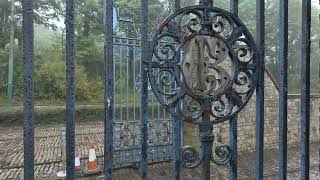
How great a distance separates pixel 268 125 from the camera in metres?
9.65

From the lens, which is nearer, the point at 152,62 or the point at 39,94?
the point at 152,62

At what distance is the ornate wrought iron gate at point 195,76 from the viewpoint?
119 cm

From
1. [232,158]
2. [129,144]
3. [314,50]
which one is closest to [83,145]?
[129,144]

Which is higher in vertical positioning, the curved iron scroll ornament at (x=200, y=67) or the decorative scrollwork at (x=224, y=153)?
the curved iron scroll ornament at (x=200, y=67)

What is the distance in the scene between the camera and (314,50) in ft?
73.0

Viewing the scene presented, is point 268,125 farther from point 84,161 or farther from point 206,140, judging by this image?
point 206,140

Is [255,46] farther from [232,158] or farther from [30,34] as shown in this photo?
[30,34]

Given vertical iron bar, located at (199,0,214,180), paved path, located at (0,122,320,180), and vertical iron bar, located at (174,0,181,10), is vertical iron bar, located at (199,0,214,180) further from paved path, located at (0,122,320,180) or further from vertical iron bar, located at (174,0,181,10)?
paved path, located at (0,122,320,180)

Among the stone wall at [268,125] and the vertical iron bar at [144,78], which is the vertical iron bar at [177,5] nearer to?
the vertical iron bar at [144,78]

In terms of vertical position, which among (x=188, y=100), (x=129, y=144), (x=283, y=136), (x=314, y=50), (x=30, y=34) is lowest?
(x=129, y=144)

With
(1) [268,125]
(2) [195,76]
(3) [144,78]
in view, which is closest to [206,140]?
(2) [195,76]

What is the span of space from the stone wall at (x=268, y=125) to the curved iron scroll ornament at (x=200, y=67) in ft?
20.0

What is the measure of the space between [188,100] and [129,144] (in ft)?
18.2

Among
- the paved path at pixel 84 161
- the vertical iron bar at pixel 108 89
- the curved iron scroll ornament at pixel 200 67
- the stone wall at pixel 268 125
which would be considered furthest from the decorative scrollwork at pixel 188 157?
the stone wall at pixel 268 125
